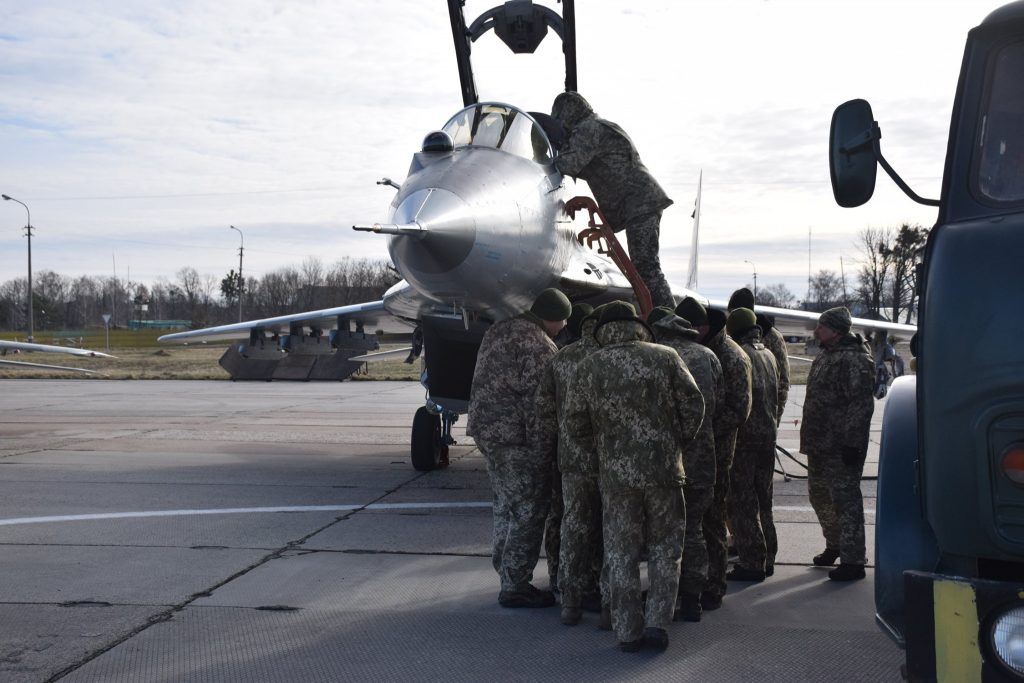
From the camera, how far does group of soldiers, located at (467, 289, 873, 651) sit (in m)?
4.94

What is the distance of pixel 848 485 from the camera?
6.32 metres

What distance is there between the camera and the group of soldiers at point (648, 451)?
4941 mm

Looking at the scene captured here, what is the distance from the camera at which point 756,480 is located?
21.2ft

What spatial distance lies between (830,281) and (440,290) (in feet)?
275

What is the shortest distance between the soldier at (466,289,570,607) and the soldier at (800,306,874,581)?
6.50 ft

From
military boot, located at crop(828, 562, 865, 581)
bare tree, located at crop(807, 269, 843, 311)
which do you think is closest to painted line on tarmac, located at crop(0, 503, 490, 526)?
military boot, located at crop(828, 562, 865, 581)

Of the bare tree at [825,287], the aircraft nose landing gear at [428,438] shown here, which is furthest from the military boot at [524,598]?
the bare tree at [825,287]

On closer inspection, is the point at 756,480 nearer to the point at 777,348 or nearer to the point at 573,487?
the point at 777,348

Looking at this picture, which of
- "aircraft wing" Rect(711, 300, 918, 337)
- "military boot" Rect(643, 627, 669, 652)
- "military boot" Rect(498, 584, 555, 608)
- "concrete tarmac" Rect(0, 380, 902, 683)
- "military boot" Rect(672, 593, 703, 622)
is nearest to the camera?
"concrete tarmac" Rect(0, 380, 902, 683)

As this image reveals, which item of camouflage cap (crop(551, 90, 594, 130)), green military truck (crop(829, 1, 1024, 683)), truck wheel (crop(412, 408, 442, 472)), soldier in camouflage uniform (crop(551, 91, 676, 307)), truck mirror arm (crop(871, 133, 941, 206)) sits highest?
camouflage cap (crop(551, 90, 594, 130))

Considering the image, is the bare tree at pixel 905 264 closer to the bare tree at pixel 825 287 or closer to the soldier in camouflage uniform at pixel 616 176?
the soldier in camouflage uniform at pixel 616 176

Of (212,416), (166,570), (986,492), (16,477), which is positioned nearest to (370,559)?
(166,570)

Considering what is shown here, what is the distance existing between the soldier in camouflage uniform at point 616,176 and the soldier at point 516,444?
7.80ft

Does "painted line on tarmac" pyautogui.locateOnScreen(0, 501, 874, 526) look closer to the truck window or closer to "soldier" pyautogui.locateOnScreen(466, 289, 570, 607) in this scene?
"soldier" pyautogui.locateOnScreen(466, 289, 570, 607)
